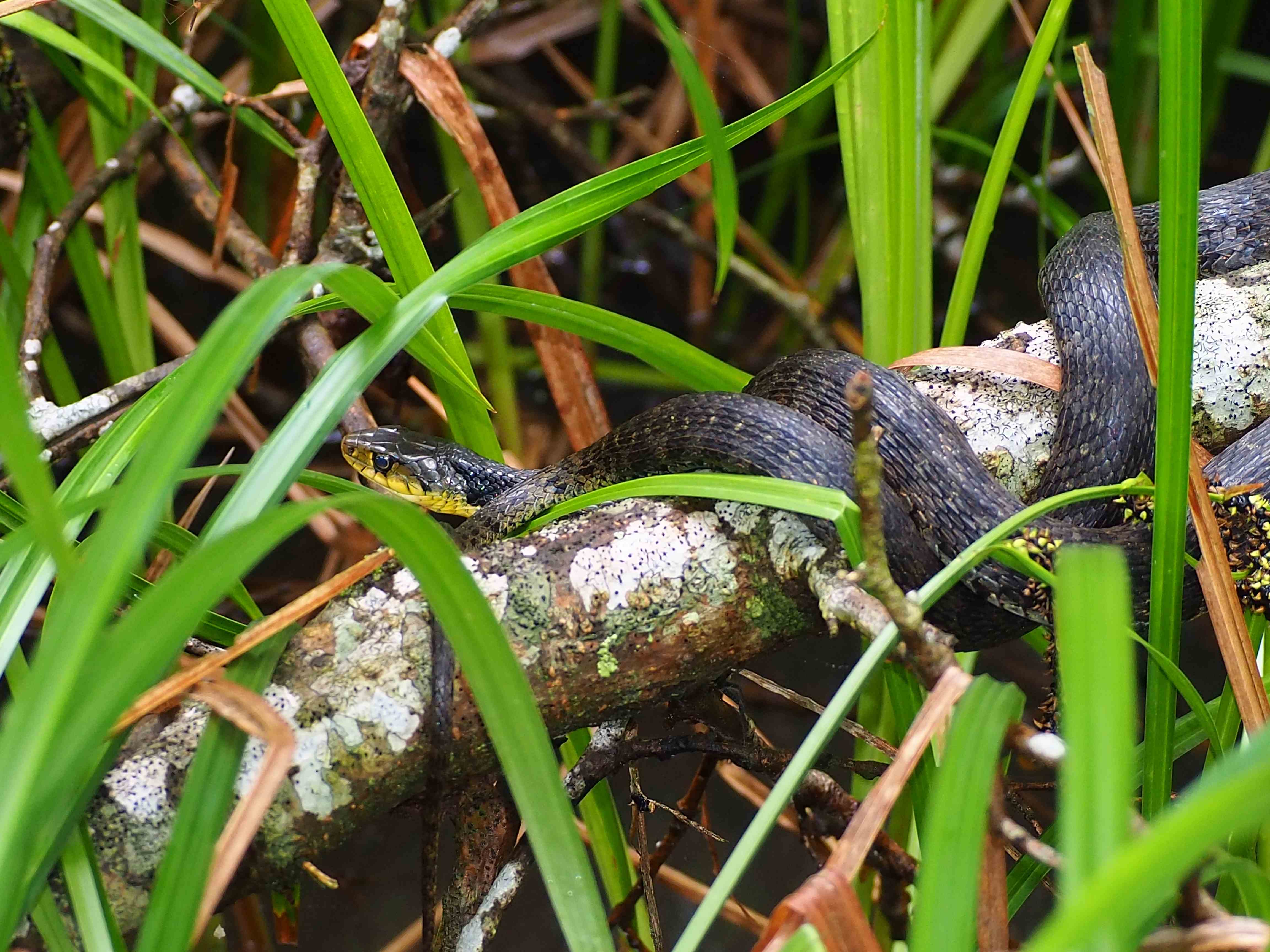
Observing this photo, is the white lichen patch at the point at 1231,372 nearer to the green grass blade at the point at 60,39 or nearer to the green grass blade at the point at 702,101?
the green grass blade at the point at 702,101

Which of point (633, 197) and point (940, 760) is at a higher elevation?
point (633, 197)

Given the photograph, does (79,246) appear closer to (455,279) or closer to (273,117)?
(273,117)

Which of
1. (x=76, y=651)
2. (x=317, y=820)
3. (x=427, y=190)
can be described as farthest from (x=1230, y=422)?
(x=427, y=190)

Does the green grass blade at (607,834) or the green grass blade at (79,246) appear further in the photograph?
the green grass blade at (79,246)

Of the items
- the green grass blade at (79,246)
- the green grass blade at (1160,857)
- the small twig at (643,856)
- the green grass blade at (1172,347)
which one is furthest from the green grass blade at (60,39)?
the green grass blade at (1160,857)

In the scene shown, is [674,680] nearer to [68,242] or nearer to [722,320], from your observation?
[68,242]

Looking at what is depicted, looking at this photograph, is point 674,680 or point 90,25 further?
point 90,25
